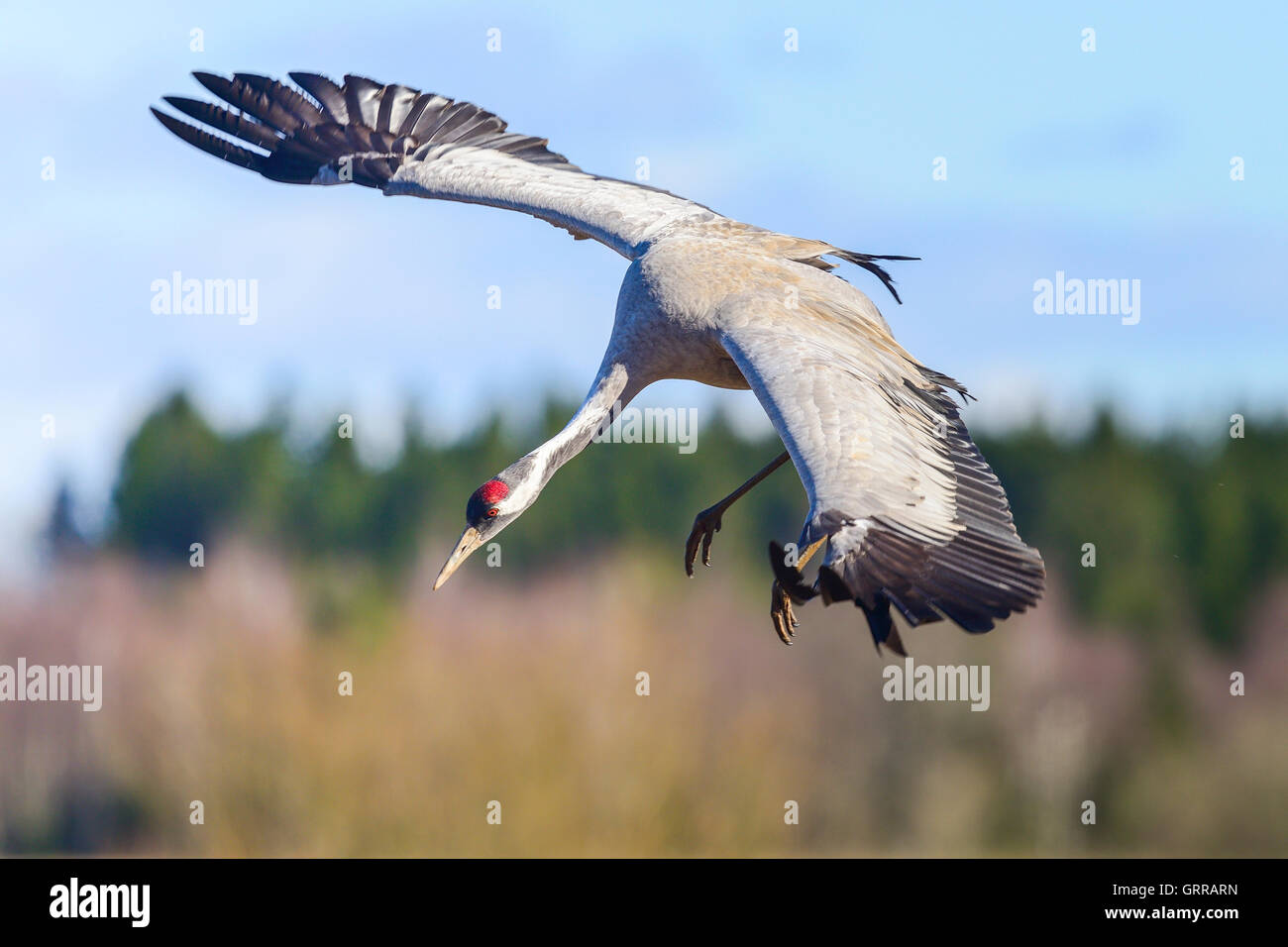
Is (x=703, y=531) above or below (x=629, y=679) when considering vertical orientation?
above

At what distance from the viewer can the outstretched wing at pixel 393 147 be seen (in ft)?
37.9

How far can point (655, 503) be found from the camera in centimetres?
4869

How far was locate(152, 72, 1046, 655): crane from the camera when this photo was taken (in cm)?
769

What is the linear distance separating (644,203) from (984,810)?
28.6 metres

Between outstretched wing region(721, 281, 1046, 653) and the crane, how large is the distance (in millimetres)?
11

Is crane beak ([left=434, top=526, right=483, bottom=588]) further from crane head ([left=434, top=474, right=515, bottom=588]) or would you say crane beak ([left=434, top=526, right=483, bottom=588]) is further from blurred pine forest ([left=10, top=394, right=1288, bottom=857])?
blurred pine forest ([left=10, top=394, right=1288, bottom=857])

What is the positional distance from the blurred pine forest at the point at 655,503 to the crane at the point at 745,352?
97.3ft

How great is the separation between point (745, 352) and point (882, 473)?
1.29 meters
